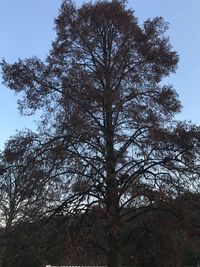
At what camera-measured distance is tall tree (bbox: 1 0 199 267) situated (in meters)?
14.8

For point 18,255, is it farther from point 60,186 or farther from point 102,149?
point 102,149

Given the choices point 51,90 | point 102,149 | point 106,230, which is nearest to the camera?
point 106,230

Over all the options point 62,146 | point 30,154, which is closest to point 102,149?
point 62,146

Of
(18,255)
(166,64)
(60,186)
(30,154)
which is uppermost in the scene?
(166,64)

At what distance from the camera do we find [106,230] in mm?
13820

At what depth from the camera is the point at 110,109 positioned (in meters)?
16.6

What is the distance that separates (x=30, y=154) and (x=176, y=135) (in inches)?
186

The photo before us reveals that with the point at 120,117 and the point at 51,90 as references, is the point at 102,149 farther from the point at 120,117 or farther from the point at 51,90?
the point at 51,90

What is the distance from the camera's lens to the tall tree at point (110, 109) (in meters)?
14.8

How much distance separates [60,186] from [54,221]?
115 centimetres

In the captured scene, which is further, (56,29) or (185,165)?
(56,29)

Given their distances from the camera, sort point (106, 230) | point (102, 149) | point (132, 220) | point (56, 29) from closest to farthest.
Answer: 1. point (106, 230)
2. point (102, 149)
3. point (132, 220)
4. point (56, 29)

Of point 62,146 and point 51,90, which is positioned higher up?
point 51,90

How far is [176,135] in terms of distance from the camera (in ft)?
52.2
